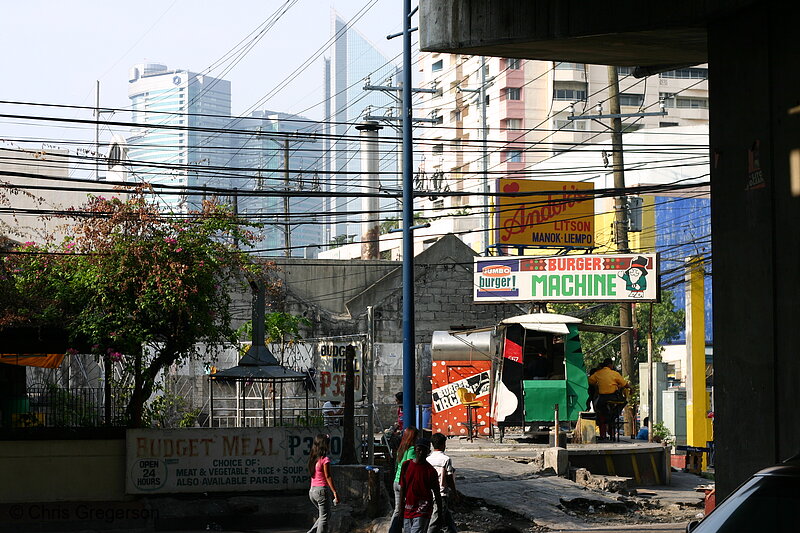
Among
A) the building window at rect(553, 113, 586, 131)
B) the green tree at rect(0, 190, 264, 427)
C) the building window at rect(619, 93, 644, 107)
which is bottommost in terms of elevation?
the green tree at rect(0, 190, 264, 427)

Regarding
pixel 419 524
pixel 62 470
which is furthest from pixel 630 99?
pixel 419 524

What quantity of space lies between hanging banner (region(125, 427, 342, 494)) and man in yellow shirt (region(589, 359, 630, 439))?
8.34 metres

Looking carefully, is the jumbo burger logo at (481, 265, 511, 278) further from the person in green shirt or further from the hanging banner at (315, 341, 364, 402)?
the person in green shirt

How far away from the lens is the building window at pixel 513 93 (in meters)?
84.6

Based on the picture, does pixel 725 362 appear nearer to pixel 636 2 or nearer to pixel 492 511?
pixel 636 2

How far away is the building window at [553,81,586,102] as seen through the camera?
8306 cm

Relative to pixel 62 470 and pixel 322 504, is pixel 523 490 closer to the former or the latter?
pixel 322 504

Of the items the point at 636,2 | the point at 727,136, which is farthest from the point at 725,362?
the point at 636,2

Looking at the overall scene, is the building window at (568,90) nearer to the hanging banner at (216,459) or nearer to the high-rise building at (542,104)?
the high-rise building at (542,104)

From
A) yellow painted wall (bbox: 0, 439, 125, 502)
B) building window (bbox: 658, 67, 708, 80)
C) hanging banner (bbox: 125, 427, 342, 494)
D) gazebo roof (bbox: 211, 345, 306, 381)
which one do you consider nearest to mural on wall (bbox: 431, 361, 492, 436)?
gazebo roof (bbox: 211, 345, 306, 381)

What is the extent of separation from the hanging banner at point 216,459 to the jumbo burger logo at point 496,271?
10.2 m

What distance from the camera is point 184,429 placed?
1931 centimetres

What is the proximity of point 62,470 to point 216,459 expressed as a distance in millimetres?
2838

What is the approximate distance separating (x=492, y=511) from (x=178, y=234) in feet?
26.2
